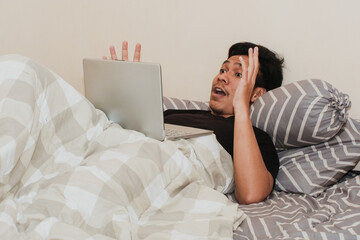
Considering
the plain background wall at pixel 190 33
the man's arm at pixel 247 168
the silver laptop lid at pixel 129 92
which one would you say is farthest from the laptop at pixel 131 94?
the plain background wall at pixel 190 33

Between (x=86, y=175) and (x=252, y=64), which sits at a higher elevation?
(x=252, y=64)

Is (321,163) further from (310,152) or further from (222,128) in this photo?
(222,128)

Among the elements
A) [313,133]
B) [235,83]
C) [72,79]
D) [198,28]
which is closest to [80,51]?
[72,79]

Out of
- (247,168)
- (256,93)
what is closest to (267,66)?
(256,93)

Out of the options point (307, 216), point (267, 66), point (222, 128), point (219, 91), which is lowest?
point (307, 216)

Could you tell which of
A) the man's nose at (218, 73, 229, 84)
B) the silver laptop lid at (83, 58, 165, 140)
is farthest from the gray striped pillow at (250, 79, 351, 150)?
the silver laptop lid at (83, 58, 165, 140)

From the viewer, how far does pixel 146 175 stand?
111cm

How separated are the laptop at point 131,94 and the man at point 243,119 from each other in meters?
0.15

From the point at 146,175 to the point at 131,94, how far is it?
0.31m

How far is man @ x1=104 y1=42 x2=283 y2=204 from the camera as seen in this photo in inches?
53.8

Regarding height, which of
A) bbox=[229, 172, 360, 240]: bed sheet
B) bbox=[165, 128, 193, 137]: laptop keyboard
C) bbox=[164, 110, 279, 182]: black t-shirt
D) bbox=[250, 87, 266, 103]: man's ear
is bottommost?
bbox=[229, 172, 360, 240]: bed sheet

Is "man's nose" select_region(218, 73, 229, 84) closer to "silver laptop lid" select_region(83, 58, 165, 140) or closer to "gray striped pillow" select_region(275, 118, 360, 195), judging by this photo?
"gray striped pillow" select_region(275, 118, 360, 195)

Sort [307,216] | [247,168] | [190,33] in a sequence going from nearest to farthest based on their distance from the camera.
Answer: [307,216] < [247,168] < [190,33]

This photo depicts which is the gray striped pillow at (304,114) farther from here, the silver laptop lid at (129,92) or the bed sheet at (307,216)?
the silver laptop lid at (129,92)
